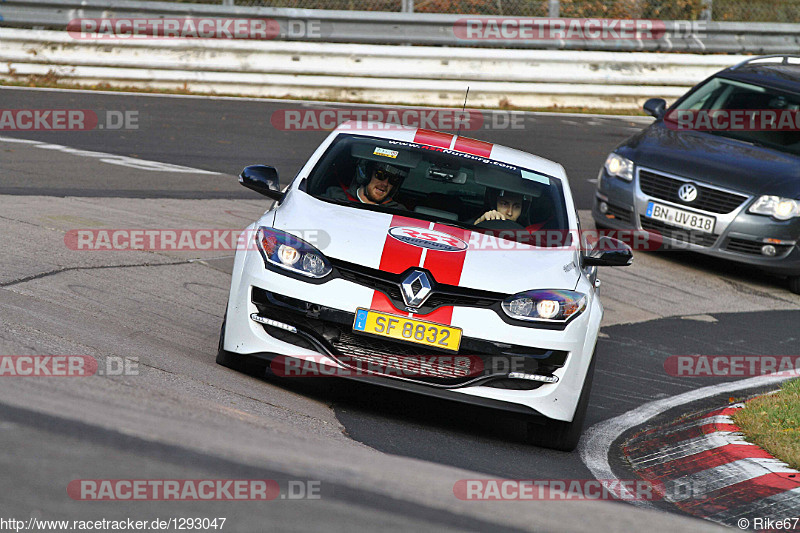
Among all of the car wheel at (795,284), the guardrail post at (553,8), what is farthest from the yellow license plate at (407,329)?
the guardrail post at (553,8)

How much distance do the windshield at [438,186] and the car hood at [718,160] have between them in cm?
423

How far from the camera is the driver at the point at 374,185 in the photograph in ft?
21.8

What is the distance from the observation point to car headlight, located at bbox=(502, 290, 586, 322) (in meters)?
5.67

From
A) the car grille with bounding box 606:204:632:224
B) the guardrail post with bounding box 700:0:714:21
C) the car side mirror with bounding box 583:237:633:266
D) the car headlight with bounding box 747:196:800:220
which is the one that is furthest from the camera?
the guardrail post with bounding box 700:0:714:21

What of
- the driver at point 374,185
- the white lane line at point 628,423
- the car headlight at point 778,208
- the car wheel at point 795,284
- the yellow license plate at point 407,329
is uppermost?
the driver at point 374,185

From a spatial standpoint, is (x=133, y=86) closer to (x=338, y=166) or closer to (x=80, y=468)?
(x=338, y=166)

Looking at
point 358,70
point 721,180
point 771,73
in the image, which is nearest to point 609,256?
point 721,180

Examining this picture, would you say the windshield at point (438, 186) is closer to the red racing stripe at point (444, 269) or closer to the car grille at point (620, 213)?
the red racing stripe at point (444, 269)

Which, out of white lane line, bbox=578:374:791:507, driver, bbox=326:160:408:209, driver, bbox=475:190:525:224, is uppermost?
driver, bbox=326:160:408:209

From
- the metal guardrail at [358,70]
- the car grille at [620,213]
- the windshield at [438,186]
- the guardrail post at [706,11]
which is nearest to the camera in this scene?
the windshield at [438,186]

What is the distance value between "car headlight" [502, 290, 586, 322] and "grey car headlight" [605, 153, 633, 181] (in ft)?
18.3

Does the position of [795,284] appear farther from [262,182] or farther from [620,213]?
[262,182]

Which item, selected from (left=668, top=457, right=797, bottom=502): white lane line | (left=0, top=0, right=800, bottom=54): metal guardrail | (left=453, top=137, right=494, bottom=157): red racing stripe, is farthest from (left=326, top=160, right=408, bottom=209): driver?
(left=0, top=0, right=800, bottom=54): metal guardrail

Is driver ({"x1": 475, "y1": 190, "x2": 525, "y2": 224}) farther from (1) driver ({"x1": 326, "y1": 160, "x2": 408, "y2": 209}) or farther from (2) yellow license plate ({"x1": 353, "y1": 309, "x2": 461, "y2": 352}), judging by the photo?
(2) yellow license plate ({"x1": 353, "y1": 309, "x2": 461, "y2": 352})
